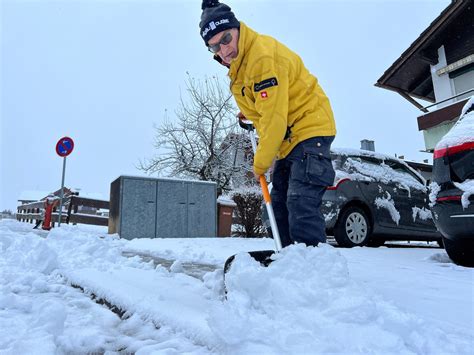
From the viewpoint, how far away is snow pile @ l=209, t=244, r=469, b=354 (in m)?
1.03

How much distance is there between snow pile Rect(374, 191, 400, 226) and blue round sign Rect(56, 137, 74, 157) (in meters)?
7.09

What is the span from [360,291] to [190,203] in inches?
256

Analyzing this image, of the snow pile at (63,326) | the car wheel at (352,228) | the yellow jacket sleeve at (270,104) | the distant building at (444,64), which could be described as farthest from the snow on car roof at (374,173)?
the distant building at (444,64)

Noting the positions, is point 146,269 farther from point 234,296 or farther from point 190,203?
point 190,203

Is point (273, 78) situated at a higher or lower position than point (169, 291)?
higher

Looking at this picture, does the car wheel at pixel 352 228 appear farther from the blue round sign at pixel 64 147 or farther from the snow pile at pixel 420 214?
the blue round sign at pixel 64 147

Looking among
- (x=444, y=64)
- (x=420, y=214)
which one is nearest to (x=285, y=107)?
(x=420, y=214)

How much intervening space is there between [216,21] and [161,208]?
18.4 ft

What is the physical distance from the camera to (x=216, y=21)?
2.07 metres

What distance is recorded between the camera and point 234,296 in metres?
1.32

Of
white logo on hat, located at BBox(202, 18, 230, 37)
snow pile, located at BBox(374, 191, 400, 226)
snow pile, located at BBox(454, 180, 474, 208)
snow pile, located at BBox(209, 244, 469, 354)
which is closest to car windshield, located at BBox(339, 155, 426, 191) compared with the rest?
snow pile, located at BBox(374, 191, 400, 226)

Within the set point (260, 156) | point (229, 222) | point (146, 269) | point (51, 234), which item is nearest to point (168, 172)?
point (229, 222)

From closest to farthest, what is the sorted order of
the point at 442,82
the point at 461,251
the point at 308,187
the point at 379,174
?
the point at 308,187 → the point at 461,251 → the point at 379,174 → the point at 442,82

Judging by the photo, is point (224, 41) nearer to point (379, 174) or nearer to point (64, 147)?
point (379, 174)
